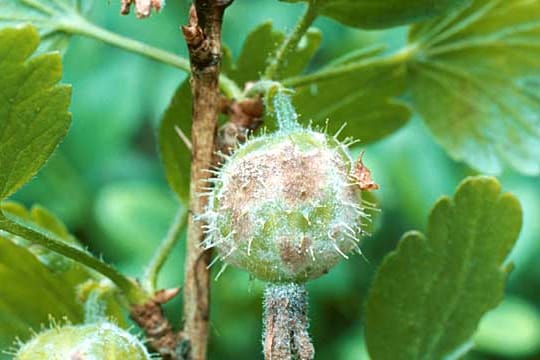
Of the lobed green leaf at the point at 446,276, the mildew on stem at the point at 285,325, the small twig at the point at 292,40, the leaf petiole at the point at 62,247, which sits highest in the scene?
the small twig at the point at 292,40

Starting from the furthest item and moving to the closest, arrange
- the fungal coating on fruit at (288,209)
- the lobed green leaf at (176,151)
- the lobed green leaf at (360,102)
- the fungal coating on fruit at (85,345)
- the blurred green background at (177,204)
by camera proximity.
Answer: the blurred green background at (177,204), the lobed green leaf at (360,102), the lobed green leaf at (176,151), the fungal coating on fruit at (85,345), the fungal coating on fruit at (288,209)

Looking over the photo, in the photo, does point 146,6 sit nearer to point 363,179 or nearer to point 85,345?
point 363,179

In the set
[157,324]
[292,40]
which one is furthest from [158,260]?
[292,40]

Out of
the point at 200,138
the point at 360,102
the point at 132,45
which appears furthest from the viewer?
the point at 360,102

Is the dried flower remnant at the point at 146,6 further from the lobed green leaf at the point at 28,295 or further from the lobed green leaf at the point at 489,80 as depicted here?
the lobed green leaf at the point at 489,80

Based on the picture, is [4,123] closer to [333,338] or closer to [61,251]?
[61,251]

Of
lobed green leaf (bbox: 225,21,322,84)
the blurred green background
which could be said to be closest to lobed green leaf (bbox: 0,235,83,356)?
lobed green leaf (bbox: 225,21,322,84)

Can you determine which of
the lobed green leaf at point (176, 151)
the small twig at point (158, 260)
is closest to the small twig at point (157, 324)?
the small twig at point (158, 260)
